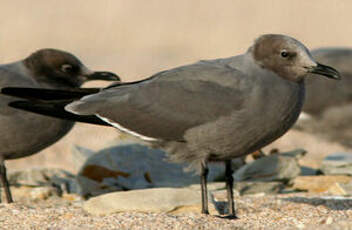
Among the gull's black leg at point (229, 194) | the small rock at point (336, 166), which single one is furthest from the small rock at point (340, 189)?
the gull's black leg at point (229, 194)

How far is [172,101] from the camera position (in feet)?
15.0

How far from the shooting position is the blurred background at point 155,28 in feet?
46.1

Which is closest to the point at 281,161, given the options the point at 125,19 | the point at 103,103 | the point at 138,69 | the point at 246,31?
the point at 103,103

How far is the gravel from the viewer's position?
4227 millimetres

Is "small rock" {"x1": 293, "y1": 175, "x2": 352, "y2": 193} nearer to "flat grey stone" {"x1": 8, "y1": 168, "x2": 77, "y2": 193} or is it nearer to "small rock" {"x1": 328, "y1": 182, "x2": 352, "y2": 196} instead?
"small rock" {"x1": 328, "y1": 182, "x2": 352, "y2": 196}

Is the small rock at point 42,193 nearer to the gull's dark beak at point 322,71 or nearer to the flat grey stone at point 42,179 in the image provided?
the flat grey stone at point 42,179

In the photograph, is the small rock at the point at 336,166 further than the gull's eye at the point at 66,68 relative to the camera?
Yes

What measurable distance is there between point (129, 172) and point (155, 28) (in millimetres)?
11184

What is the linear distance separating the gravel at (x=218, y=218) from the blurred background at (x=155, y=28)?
5.84 meters

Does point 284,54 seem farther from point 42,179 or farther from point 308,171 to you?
point 42,179

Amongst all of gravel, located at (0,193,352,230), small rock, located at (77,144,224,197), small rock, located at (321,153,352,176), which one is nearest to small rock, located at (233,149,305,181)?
small rock, located at (77,144,224,197)

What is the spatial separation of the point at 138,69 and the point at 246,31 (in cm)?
483

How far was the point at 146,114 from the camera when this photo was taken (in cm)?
465

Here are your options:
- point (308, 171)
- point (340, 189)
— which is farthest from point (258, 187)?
point (308, 171)
